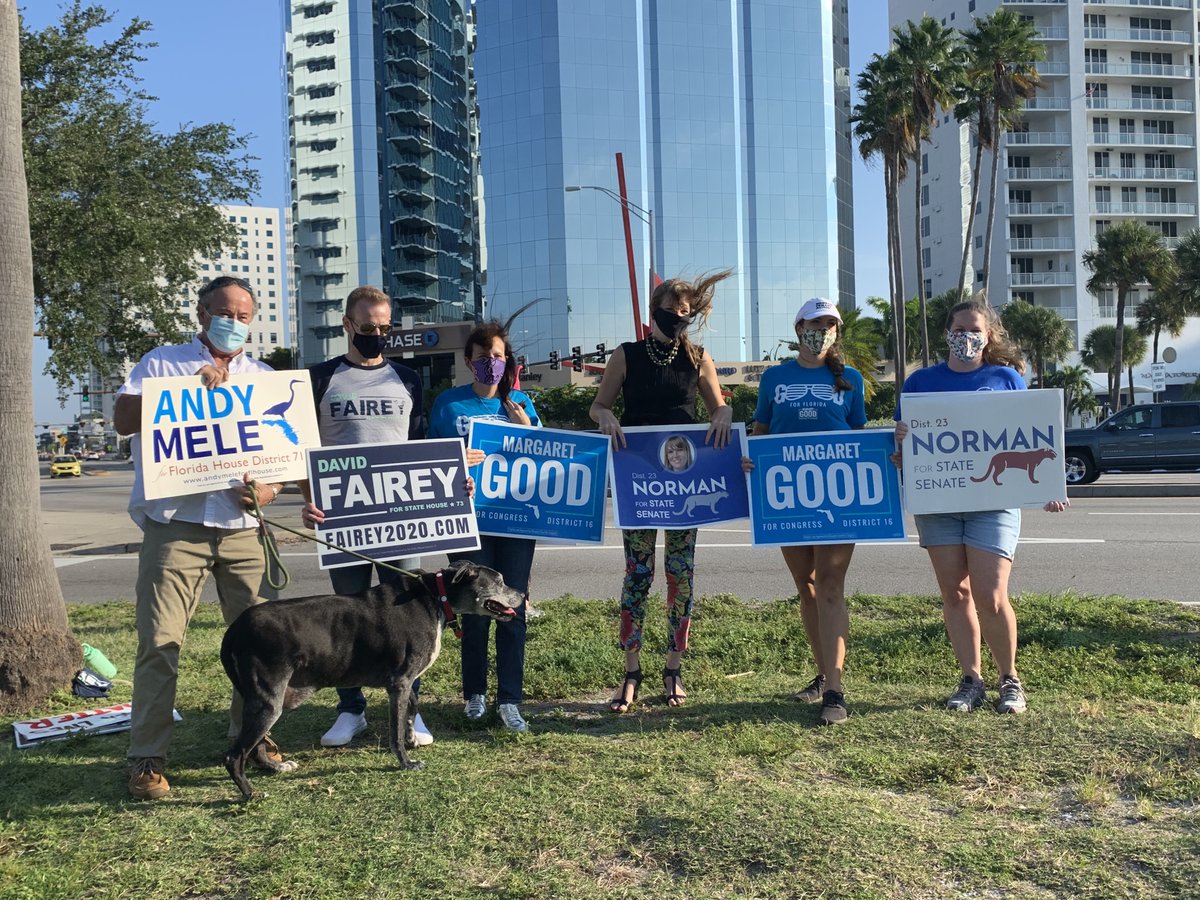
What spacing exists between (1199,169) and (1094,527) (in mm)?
83732

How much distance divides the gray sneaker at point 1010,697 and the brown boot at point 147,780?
405 centimetres

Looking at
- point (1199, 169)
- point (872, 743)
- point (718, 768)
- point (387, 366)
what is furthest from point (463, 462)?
point (1199, 169)

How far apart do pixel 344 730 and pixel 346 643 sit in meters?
0.84

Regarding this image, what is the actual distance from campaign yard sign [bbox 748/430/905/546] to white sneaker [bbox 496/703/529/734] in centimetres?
161

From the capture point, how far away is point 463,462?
16.8 feet

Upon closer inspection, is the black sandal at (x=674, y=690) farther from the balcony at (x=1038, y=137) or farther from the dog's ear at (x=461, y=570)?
the balcony at (x=1038, y=137)

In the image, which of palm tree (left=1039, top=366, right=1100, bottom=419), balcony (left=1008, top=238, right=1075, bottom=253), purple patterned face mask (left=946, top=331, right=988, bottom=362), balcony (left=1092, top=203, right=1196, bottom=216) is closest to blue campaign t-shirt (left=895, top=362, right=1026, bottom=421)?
purple patterned face mask (left=946, top=331, right=988, bottom=362)

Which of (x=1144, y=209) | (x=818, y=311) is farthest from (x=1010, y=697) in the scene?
(x=1144, y=209)

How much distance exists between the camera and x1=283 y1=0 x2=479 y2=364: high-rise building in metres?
86.2

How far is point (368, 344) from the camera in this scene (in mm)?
4871

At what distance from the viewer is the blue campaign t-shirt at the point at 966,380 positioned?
528cm

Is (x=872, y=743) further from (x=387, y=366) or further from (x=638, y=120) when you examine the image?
(x=638, y=120)

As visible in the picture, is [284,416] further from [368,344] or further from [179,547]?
[179,547]

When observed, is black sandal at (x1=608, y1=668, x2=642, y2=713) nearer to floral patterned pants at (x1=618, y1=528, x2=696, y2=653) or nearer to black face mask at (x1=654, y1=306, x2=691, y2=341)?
floral patterned pants at (x1=618, y1=528, x2=696, y2=653)
